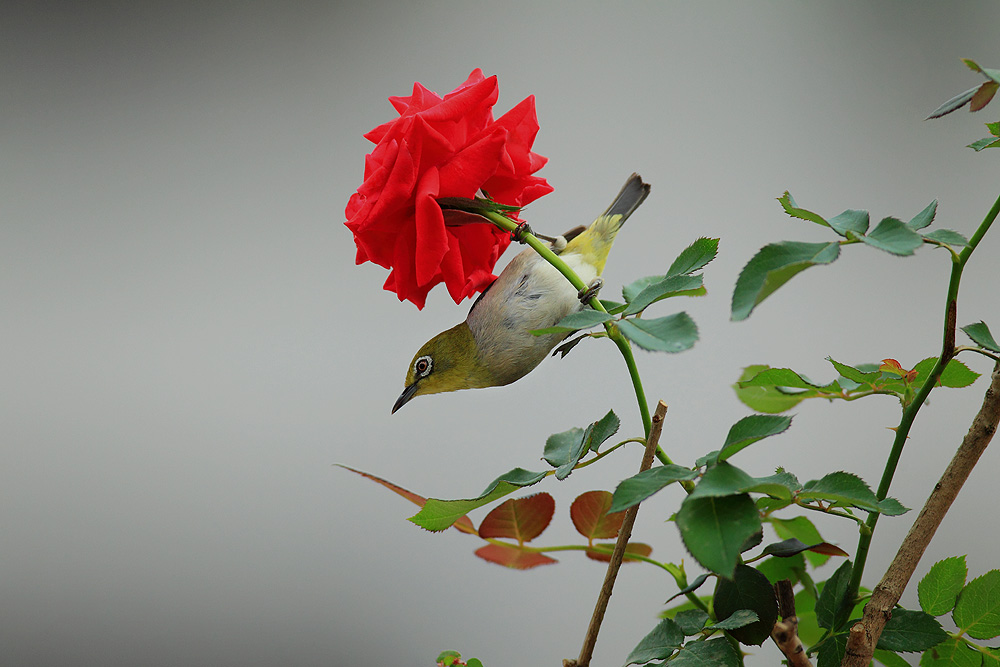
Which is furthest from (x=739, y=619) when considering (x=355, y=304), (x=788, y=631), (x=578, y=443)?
(x=355, y=304)

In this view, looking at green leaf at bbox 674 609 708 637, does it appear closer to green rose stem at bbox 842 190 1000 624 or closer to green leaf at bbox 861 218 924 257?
green rose stem at bbox 842 190 1000 624

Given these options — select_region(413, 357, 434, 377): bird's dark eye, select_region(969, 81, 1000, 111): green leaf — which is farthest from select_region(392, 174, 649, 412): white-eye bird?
select_region(969, 81, 1000, 111): green leaf

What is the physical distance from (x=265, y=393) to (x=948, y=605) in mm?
725

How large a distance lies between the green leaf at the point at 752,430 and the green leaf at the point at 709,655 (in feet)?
0.37

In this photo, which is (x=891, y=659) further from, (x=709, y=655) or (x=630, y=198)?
(x=630, y=198)

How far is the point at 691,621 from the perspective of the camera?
1.26 feet

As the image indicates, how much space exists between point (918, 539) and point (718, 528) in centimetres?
18

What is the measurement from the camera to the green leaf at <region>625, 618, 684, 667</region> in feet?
1.20

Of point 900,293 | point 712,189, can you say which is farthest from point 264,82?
point 900,293

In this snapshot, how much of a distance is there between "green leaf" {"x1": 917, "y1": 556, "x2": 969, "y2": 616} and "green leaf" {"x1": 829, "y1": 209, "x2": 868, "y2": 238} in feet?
0.77

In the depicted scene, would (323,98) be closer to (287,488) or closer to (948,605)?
(287,488)

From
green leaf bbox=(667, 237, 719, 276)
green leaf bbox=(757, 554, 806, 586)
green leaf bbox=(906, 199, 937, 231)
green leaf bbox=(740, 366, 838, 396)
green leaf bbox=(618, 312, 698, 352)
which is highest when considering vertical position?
green leaf bbox=(906, 199, 937, 231)

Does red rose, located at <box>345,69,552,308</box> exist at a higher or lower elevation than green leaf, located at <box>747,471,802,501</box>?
higher

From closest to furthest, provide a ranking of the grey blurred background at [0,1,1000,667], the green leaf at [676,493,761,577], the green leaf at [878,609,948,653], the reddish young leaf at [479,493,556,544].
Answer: the green leaf at [676,493,761,577]
the green leaf at [878,609,948,653]
the reddish young leaf at [479,493,556,544]
the grey blurred background at [0,1,1000,667]
